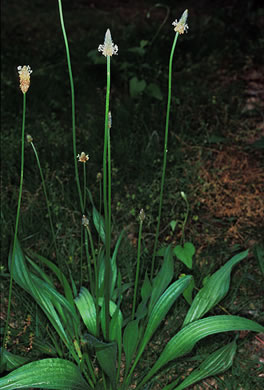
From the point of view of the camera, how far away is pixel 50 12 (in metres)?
5.02

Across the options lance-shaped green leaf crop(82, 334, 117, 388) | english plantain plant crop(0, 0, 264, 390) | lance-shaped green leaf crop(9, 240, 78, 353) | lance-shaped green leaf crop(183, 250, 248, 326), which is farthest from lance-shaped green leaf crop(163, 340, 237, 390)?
lance-shaped green leaf crop(9, 240, 78, 353)

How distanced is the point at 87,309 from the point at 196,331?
39 cm

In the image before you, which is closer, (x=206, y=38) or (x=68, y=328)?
(x=68, y=328)

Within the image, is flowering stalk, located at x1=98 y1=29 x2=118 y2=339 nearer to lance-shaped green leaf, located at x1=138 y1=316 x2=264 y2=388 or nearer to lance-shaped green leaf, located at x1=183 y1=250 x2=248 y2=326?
lance-shaped green leaf, located at x1=138 y1=316 x2=264 y2=388

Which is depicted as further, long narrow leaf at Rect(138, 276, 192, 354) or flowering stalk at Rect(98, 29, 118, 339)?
long narrow leaf at Rect(138, 276, 192, 354)

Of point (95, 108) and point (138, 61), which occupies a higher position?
point (138, 61)

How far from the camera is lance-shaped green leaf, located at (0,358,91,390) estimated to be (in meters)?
1.37

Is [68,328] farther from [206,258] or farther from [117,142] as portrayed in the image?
[117,142]

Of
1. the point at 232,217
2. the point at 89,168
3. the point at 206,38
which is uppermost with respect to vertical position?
the point at 206,38

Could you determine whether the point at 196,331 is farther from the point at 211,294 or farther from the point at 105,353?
the point at 105,353

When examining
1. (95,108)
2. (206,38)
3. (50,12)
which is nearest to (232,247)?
(95,108)

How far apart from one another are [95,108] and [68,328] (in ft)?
6.52

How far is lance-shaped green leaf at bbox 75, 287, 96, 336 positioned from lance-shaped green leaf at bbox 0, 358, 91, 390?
9.5 inches

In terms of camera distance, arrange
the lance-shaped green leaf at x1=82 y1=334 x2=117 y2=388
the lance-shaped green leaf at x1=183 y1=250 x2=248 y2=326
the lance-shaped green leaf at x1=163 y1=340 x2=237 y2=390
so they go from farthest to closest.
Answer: the lance-shaped green leaf at x1=183 y1=250 x2=248 y2=326, the lance-shaped green leaf at x1=163 y1=340 x2=237 y2=390, the lance-shaped green leaf at x1=82 y1=334 x2=117 y2=388
